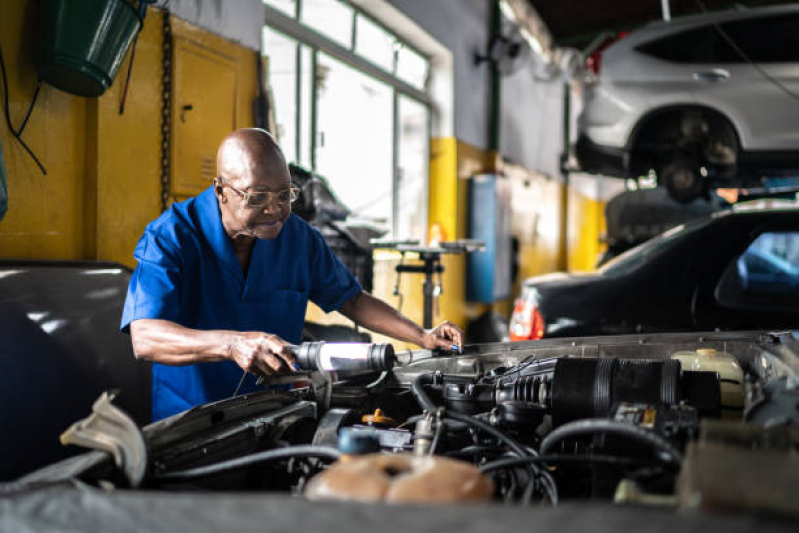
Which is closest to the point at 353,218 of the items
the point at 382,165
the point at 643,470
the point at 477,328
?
the point at 382,165

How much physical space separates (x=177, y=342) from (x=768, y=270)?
9.12ft

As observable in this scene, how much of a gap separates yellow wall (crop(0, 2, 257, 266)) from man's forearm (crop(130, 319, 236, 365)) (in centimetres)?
106

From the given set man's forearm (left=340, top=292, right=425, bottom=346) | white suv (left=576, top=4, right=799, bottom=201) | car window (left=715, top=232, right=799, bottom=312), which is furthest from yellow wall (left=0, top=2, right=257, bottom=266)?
white suv (left=576, top=4, right=799, bottom=201)

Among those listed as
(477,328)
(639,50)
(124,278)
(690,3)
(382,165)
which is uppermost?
(690,3)

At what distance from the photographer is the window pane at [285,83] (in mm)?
4590

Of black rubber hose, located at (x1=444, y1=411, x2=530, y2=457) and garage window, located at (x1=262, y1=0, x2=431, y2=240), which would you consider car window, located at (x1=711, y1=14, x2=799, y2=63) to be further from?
black rubber hose, located at (x1=444, y1=411, x2=530, y2=457)

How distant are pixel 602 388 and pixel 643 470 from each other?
1.39 feet

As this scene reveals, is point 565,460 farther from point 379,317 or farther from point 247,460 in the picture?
point 379,317

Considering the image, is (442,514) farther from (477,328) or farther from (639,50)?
(477,328)

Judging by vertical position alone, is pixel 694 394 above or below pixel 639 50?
below

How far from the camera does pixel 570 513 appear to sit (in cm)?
68

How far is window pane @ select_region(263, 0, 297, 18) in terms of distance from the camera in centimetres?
439

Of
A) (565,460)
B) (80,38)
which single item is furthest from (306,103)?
(565,460)

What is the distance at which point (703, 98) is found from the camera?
5.25 metres
